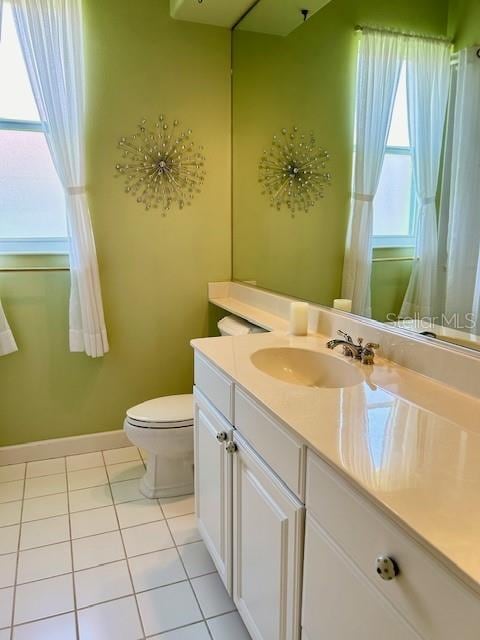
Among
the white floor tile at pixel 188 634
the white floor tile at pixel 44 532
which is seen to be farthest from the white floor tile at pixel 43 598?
the white floor tile at pixel 188 634

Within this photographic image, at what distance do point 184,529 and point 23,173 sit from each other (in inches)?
76.7

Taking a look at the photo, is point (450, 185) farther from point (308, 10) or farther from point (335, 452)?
point (308, 10)

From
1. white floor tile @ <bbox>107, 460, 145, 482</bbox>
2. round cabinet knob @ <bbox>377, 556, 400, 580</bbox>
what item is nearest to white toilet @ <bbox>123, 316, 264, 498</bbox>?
white floor tile @ <bbox>107, 460, 145, 482</bbox>

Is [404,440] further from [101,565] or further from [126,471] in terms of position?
[126,471]

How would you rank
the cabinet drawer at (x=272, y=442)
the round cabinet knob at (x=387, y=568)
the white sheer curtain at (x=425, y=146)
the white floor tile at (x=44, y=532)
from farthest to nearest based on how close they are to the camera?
the white floor tile at (x=44, y=532) → the white sheer curtain at (x=425, y=146) → the cabinet drawer at (x=272, y=442) → the round cabinet knob at (x=387, y=568)

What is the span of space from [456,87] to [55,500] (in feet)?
7.87

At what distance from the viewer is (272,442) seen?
1207 millimetres

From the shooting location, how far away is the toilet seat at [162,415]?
2.23 metres

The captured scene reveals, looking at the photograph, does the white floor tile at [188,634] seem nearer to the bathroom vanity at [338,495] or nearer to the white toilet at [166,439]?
the bathroom vanity at [338,495]

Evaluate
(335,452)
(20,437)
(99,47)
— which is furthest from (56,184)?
(335,452)

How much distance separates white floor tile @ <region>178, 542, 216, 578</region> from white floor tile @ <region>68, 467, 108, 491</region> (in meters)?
0.72

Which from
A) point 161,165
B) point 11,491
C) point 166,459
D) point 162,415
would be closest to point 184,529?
point 166,459

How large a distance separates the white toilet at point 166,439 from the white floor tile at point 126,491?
4 centimetres

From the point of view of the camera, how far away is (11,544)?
2.00m
